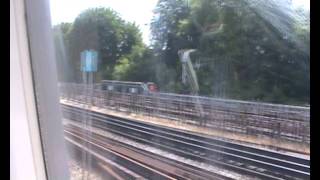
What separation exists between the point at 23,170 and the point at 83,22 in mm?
691

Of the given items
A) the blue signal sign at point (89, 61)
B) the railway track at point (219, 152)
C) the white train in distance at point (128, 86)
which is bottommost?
the railway track at point (219, 152)

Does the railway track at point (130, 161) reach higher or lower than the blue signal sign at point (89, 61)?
lower

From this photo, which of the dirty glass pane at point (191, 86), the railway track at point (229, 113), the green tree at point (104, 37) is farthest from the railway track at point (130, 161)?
the green tree at point (104, 37)

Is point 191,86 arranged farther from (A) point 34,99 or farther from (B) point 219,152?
(A) point 34,99

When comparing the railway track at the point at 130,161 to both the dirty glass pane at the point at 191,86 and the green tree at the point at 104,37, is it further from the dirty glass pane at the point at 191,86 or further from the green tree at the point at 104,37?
the green tree at the point at 104,37

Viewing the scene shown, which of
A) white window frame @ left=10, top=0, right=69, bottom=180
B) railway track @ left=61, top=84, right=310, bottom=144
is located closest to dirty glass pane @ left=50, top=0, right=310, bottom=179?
railway track @ left=61, top=84, right=310, bottom=144

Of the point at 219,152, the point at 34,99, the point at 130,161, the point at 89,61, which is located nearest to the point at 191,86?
the point at 219,152

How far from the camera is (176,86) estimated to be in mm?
964

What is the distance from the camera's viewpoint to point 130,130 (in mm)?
1159

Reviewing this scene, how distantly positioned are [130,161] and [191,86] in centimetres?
42

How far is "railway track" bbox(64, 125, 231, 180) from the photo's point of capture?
0.96 metres

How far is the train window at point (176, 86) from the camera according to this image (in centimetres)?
73
